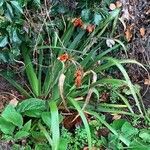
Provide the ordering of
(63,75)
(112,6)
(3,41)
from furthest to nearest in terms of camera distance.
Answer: (112,6) → (3,41) → (63,75)

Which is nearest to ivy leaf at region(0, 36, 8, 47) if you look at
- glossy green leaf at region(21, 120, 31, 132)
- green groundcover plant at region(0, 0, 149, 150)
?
green groundcover plant at region(0, 0, 149, 150)

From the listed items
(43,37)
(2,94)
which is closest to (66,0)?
(43,37)

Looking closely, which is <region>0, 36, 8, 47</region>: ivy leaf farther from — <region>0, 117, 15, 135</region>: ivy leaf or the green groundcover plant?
<region>0, 117, 15, 135</region>: ivy leaf

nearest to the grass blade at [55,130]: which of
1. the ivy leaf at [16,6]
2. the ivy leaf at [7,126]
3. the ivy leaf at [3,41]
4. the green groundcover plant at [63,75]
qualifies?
the green groundcover plant at [63,75]

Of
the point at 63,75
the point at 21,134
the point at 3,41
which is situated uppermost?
the point at 3,41

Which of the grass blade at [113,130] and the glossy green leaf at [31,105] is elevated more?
the glossy green leaf at [31,105]

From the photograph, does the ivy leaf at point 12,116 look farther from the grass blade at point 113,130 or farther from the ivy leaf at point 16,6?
the ivy leaf at point 16,6

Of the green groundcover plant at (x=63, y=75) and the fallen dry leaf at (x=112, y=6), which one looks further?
the fallen dry leaf at (x=112, y=6)

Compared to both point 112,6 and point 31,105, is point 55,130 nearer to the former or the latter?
point 31,105

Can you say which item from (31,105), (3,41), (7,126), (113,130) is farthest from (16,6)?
(113,130)
